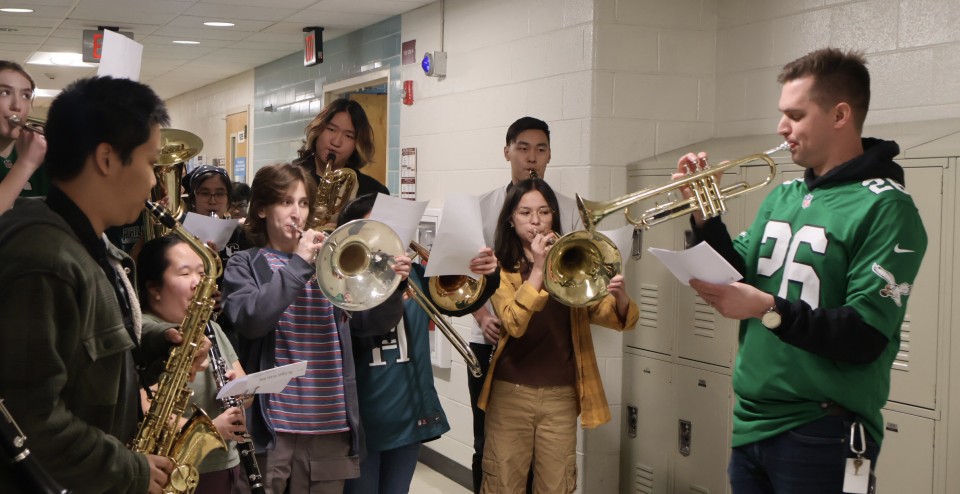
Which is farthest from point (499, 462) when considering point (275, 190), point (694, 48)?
point (694, 48)

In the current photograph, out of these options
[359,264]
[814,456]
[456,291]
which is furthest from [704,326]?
[359,264]

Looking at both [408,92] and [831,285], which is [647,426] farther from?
[408,92]

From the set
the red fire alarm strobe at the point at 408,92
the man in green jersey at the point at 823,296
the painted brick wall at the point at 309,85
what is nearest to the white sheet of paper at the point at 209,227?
the man in green jersey at the point at 823,296

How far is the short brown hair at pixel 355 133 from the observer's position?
334 centimetres

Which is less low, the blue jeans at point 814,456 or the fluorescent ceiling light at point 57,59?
the fluorescent ceiling light at point 57,59

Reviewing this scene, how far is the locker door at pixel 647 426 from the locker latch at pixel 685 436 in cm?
5

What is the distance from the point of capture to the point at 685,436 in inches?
133

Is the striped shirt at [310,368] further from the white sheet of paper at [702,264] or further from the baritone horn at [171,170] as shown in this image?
the white sheet of paper at [702,264]

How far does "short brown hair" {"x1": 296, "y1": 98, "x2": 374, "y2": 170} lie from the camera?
334 cm

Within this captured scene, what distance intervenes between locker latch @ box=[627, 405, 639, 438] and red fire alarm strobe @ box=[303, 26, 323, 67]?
142 inches

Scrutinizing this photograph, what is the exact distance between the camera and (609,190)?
11.7 ft

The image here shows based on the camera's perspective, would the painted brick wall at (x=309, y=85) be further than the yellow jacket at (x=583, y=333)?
Yes

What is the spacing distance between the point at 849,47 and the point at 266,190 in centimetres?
239

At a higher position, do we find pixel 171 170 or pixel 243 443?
pixel 171 170
